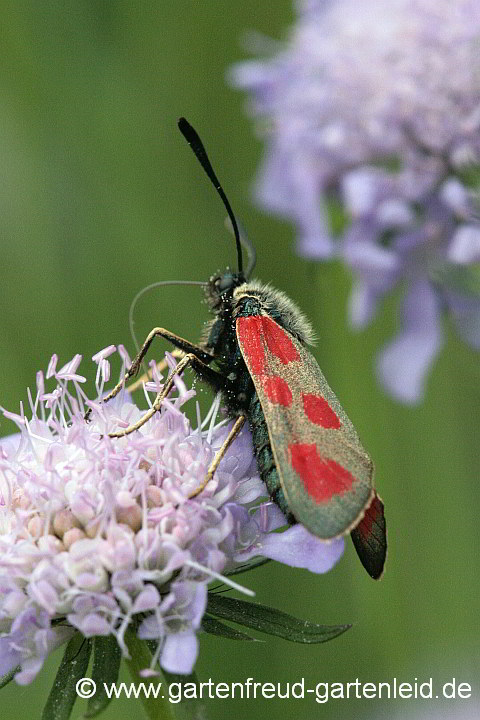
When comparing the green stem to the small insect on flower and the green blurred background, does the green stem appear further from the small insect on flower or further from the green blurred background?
the green blurred background

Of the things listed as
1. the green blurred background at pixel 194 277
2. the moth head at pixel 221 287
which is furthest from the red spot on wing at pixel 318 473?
the green blurred background at pixel 194 277

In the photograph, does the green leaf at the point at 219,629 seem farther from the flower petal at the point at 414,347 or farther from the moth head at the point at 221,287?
the flower petal at the point at 414,347

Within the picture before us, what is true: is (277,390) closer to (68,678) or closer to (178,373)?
(178,373)

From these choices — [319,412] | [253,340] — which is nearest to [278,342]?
[253,340]

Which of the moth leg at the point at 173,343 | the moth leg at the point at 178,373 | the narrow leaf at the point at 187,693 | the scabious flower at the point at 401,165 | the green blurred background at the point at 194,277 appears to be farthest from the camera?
the green blurred background at the point at 194,277

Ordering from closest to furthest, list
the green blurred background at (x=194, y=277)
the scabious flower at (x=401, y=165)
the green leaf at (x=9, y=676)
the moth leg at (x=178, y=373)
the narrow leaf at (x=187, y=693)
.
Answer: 1. the narrow leaf at (x=187, y=693)
2. the green leaf at (x=9, y=676)
3. the moth leg at (x=178, y=373)
4. the scabious flower at (x=401, y=165)
5. the green blurred background at (x=194, y=277)

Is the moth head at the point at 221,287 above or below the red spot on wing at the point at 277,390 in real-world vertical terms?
above
